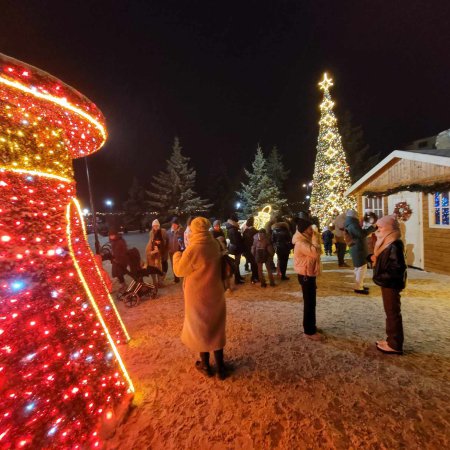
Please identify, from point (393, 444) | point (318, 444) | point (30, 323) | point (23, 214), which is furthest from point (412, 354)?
point (23, 214)

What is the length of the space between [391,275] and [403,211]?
6.72 meters

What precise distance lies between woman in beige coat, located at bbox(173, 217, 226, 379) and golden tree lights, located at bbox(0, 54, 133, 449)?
0.91 m

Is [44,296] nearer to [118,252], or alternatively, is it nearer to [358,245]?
[118,252]

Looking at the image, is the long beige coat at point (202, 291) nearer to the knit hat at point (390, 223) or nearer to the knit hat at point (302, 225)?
the knit hat at point (302, 225)

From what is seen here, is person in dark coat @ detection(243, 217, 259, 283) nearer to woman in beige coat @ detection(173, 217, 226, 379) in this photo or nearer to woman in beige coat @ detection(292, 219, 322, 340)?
woman in beige coat @ detection(292, 219, 322, 340)

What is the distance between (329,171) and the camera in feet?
52.7

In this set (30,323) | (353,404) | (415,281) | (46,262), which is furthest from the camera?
(415,281)

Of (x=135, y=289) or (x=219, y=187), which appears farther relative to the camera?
(x=219, y=187)

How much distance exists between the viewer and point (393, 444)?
2.27 meters

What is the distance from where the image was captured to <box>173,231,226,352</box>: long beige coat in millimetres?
3109

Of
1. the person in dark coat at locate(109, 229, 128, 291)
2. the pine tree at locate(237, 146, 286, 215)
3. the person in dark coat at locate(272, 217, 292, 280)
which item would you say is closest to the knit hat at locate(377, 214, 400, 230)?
the person in dark coat at locate(272, 217, 292, 280)

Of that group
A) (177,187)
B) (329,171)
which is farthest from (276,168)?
(329,171)

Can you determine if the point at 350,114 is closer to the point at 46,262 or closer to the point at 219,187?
the point at 219,187

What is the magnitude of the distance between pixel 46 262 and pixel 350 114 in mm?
41621
